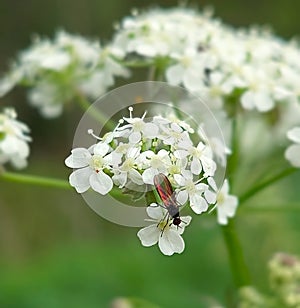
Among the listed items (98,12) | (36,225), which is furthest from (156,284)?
(98,12)

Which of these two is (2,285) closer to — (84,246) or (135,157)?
(84,246)

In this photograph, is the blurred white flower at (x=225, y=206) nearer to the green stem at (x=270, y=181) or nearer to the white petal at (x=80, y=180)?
the green stem at (x=270, y=181)

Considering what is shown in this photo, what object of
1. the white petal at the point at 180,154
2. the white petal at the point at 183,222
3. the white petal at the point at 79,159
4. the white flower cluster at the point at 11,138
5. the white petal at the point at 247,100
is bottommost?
the white petal at the point at 183,222

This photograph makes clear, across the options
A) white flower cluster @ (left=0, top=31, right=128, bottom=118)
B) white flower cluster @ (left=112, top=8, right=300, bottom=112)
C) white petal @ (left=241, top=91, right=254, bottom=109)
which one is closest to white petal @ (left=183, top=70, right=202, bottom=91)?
white flower cluster @ (left=112, top=8, right=300, bottom=112)

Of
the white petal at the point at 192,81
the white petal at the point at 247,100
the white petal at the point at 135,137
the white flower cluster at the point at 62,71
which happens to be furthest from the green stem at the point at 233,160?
the white petal at the point at 135,137

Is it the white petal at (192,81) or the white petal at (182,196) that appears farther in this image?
the white petal at (192,81)

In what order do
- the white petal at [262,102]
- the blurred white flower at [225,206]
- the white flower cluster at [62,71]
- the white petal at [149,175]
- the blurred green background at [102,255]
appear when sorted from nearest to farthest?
the white petal at [149,175] → the blurred white flower at [225,206] → the white petal at [262,102] → the white flower cluster at [62,71] → the blurred green background at [102,255]
